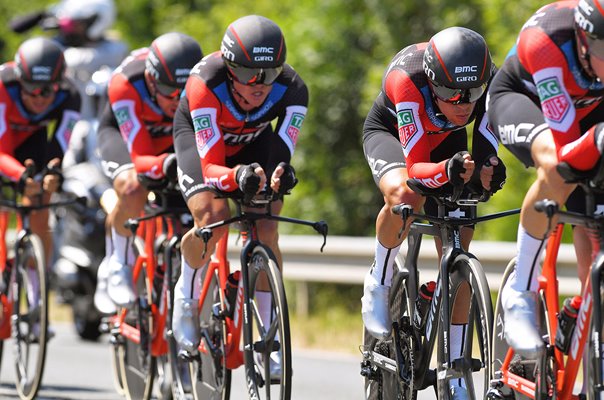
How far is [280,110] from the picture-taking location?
26.3 ft

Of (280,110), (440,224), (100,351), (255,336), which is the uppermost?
(280,110)

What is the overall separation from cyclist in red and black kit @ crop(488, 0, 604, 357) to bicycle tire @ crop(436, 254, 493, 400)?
0.44ft

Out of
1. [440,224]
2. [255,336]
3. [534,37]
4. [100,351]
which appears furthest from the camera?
[100,351]

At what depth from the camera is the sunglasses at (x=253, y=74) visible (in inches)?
299

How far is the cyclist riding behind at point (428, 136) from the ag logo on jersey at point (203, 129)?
34.8 inches

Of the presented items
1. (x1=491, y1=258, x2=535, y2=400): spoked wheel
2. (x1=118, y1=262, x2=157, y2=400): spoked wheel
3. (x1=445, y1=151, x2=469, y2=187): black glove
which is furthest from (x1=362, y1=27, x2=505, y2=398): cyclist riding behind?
(x1=118, y1=262, x2=157, y2=400): spoked wheel

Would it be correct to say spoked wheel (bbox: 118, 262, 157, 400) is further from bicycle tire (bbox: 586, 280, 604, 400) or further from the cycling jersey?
bicycle tire (bbox: 586, 280, 604, 400)

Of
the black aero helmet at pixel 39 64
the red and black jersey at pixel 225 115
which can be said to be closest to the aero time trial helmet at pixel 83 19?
the black aero helmet at pixel 39 64

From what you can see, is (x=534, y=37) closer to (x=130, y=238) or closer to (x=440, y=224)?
(x=440, y=224)

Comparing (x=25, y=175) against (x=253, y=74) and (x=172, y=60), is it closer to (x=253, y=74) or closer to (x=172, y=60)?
(x=172, y=60)

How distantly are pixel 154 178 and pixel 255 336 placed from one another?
68.1 inches

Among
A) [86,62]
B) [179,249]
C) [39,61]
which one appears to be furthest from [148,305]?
[86,62]

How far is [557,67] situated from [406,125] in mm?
1194

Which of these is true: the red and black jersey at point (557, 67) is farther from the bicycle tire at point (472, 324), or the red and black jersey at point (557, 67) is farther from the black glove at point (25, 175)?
the black glove at point (25, 175)
